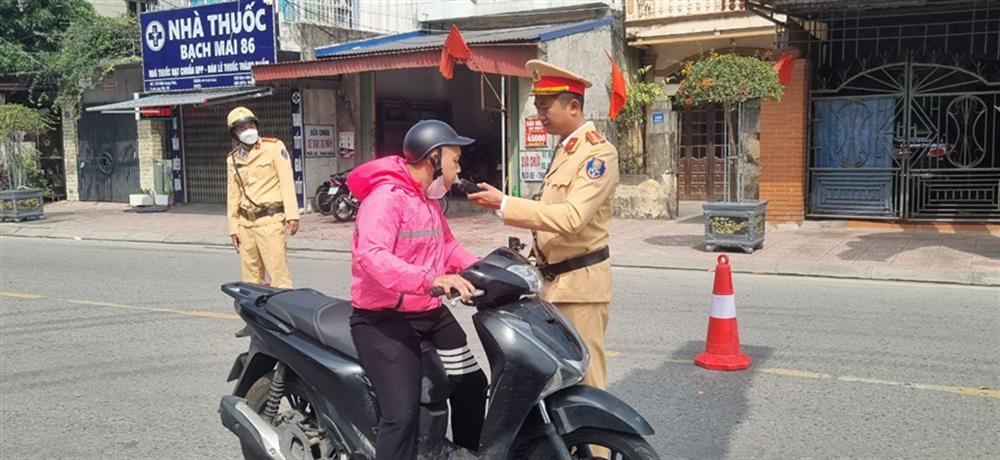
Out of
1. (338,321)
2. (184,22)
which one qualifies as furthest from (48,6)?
(338,321)

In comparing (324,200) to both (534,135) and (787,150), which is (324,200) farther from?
(787,150)

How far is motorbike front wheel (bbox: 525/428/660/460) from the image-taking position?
2.90m

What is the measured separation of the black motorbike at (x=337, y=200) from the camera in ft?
54.2

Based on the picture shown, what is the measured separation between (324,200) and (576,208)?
14677 millimetres

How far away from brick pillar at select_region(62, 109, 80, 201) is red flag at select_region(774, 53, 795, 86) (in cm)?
1745

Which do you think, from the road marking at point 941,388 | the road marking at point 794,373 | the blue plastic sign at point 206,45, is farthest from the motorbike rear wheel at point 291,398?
the blue plastic sign at point 206,45

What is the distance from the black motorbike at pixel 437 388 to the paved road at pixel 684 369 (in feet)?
3.04

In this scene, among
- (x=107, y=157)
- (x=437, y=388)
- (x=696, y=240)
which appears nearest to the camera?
Result: (x=437, y=388)

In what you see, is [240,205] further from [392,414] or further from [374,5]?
[374,5]

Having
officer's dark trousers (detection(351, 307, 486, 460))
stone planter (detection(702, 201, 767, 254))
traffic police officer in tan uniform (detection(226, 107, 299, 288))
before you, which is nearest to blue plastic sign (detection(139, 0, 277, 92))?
stone planter (detection(702, 201, 767, 254))

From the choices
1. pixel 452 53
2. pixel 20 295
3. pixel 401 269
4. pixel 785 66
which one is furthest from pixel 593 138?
pixel 785 66

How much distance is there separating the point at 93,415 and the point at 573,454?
3456 mm

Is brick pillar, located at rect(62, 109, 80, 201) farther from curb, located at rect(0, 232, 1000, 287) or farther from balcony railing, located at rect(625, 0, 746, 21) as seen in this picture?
balcony railing, located at rect(625, 0, 746, 21)

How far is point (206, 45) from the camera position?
18.8 meters
